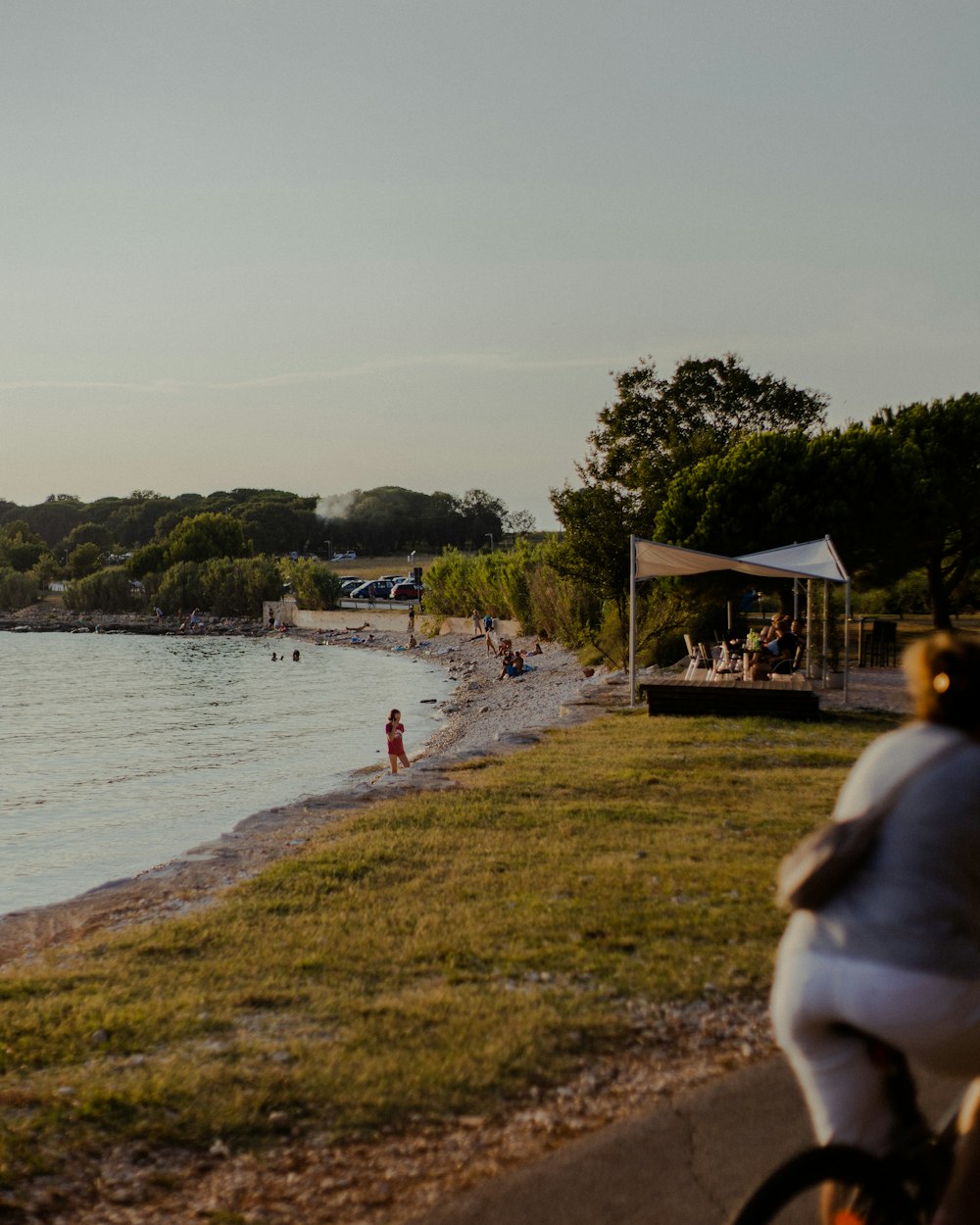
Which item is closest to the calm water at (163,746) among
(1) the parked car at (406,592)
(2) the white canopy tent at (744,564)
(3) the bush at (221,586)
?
(2) the white canopy tent at (744,564)

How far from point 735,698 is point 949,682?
53.4ft

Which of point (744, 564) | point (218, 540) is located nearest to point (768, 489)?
point (744, 564)

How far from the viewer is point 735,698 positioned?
60.5ft

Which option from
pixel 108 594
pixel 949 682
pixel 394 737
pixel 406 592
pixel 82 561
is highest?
pixel 82 561

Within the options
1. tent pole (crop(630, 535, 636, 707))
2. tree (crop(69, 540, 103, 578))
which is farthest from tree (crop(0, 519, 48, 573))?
tent pole (crop(630, 535, 636, 707))

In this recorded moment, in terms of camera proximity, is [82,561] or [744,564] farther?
[82,561]

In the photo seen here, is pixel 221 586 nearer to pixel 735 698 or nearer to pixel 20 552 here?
pixel 20 552

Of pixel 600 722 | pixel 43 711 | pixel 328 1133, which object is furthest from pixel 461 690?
pixel 328 1133

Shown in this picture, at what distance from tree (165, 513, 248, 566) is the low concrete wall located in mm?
21057

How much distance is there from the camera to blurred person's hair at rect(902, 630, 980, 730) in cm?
247

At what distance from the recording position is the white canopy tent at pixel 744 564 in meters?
19.4

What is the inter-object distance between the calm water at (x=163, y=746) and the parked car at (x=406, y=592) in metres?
24.5

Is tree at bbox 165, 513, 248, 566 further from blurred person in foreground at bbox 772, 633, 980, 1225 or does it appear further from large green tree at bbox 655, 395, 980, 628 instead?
blurred person in foreground at bbox 772, 633, 980, 1225

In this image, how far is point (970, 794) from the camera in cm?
239
